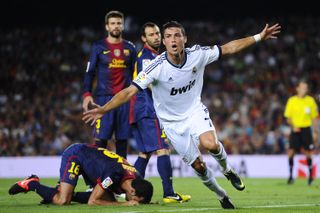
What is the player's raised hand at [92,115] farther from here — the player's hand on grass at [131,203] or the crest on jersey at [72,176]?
the crest on jersey at [72,176]

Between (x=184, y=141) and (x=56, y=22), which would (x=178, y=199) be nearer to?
(x=184, y=141)

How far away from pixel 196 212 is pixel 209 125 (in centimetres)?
113

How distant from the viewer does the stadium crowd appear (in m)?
23.5

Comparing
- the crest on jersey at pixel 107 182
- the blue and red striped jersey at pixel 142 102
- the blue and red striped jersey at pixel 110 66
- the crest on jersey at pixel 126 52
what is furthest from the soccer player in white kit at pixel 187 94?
the crest on jersey at pixel 126 52

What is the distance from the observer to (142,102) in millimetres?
11055

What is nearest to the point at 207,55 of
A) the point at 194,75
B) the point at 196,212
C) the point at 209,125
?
the point at 194,75

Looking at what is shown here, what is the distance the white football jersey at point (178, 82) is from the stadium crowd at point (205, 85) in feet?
45.8

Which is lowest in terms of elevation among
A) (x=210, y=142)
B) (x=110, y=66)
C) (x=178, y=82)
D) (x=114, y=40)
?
(x=210, y=142)

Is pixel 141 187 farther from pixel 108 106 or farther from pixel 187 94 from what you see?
pixel 108 106

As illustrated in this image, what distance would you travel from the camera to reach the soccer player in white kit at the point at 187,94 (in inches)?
344

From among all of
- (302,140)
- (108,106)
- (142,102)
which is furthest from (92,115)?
(302,140)

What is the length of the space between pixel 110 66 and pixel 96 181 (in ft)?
7.83

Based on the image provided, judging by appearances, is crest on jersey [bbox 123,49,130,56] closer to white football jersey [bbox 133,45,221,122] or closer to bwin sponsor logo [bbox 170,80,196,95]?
white football jersey [bbox 133,45,221,122]

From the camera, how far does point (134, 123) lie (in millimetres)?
11125
